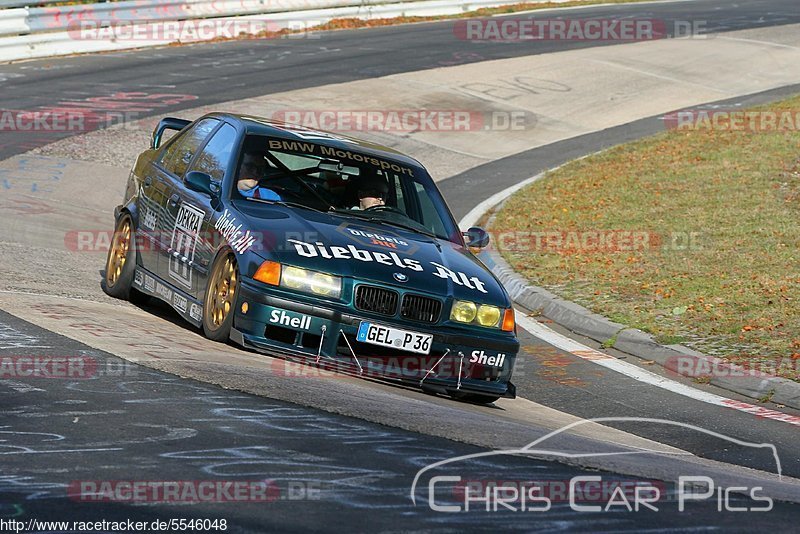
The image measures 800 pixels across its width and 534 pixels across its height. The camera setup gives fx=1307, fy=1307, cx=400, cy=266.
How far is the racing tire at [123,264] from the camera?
10242mm

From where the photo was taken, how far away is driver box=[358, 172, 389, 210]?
9.51 m

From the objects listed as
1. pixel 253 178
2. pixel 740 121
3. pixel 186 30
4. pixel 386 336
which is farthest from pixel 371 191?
pixel 186 30

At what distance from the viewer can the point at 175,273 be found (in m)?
9.45

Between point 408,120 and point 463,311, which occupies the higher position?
point 463,311

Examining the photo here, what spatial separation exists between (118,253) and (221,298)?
88.4 inches

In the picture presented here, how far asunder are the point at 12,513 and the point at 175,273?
484 cm

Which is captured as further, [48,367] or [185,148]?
[185,148]

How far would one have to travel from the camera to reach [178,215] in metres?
9.63

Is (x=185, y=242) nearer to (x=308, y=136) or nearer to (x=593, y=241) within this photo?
(x=308, y=136)

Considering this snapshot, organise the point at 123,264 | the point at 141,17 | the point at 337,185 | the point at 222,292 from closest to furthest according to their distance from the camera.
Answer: the point at 222,292, the point at 337,185, the point at 123,264, the point at 141,17

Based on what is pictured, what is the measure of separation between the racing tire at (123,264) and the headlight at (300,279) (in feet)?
7.80

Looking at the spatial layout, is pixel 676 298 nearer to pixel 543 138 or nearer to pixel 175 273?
pixel 175 273

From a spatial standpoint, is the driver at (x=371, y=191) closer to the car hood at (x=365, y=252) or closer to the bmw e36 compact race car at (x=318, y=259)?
the bmw e36 compact race car at (x=318, y=259)

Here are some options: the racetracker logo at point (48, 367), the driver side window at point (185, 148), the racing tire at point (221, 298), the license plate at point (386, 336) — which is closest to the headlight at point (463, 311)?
the license plate at point (386, 336)
